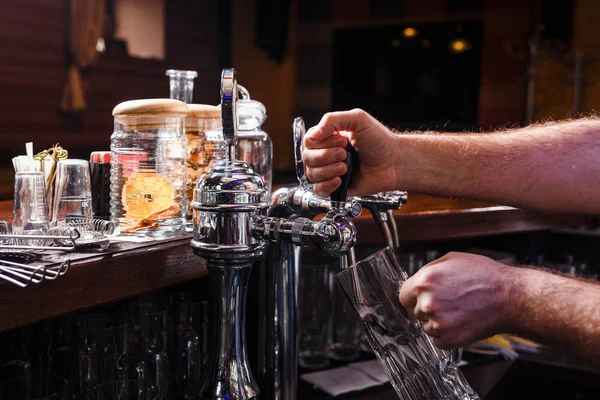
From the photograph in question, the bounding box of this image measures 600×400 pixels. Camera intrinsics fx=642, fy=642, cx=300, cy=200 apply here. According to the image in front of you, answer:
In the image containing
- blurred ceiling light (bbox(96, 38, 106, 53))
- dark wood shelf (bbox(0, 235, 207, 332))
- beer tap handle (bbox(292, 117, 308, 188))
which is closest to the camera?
dark wood shelf (bbox(0, 235, 207, 332))

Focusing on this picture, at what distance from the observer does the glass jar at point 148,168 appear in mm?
1057

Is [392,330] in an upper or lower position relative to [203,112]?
lower

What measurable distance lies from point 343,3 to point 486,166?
17.0ft

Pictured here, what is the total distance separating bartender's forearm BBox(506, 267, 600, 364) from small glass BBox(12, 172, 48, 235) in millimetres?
708

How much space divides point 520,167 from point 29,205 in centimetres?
103

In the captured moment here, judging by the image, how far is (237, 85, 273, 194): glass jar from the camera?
4.29ft

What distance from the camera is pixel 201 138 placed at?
4.00ft

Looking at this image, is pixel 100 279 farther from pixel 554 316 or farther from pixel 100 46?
pixel 100 46

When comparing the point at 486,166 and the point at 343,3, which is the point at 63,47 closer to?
the point at 343,3

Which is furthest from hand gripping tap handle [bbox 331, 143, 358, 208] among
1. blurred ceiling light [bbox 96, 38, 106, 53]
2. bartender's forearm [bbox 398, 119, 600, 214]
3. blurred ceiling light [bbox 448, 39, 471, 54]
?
blurred ceiling light [bbox 448, 39, 471, 54]

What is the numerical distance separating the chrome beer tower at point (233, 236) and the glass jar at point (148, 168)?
0.18 metres

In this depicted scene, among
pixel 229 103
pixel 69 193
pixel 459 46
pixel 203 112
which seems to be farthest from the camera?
pixel 459 46


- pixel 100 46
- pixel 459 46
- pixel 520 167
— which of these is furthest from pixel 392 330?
pixel 459 46

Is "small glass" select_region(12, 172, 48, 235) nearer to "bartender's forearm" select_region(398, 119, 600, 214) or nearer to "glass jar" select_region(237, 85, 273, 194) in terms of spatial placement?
"glass jar" select_region(237, 85, 273, 194)
